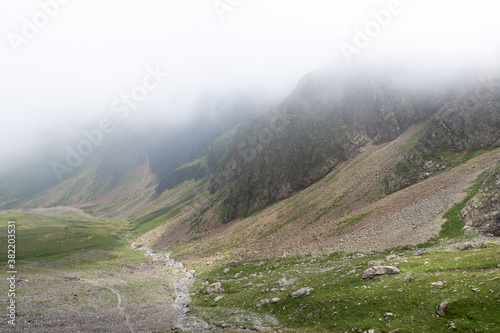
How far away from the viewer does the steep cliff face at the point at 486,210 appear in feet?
125

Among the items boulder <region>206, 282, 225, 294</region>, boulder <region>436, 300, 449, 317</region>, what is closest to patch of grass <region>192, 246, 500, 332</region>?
boulder <region>436, 300, 449, 317</region>

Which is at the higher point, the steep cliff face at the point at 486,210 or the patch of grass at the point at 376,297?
the patch of grass at the point at 376,297

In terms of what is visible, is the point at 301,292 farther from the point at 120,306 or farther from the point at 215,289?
the point at 120,306

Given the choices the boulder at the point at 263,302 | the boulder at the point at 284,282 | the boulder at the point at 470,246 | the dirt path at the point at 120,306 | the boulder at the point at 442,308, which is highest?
the dirt path at the point at 120,306

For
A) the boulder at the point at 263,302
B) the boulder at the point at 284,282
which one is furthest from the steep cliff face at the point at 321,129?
the boulder at the point at 263,302

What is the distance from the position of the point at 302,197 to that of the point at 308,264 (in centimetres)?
5412

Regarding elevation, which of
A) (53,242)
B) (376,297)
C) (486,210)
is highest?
(53,242)

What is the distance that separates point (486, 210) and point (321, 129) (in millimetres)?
99455

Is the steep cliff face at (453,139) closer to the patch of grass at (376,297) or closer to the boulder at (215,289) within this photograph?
the patch of grass at (376,297)

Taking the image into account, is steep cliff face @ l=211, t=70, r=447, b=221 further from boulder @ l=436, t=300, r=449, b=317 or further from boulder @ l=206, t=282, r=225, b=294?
boulder @ l=436, t=300, r=449, b=317

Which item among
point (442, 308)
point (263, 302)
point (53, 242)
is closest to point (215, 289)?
point (263, 302)

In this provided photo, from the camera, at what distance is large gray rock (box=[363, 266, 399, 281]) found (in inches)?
1262

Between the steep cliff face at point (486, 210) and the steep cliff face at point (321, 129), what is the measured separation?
7062 cm

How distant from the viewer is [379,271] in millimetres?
32594
